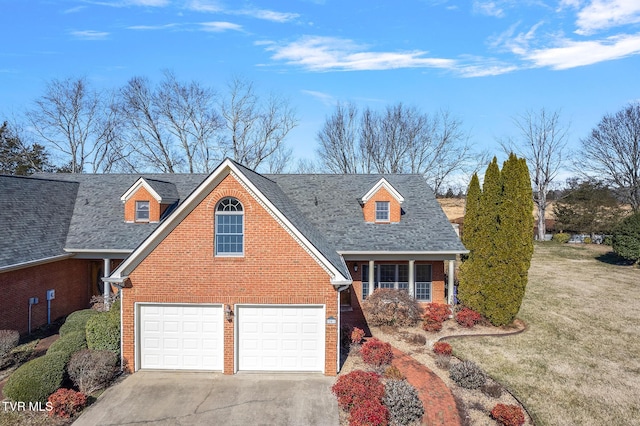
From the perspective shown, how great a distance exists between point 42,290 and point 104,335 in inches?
264

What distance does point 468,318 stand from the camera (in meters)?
15.9

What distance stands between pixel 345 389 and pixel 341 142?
3797cm

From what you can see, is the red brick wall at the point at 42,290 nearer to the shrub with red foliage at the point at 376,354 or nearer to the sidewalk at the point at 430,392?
the shrub with red foliage at the point at 376,354

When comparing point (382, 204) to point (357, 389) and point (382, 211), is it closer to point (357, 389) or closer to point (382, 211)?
point (382, 211)

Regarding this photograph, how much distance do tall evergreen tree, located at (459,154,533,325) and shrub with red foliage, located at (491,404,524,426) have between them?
7766 mm

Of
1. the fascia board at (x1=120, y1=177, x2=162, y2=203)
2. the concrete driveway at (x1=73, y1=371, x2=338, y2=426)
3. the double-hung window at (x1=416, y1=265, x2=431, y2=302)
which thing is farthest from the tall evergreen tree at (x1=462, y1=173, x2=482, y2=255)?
the fascia board at (x1=120, y1=177, x2=162, y2=203)

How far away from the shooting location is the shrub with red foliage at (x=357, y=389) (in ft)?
30.2

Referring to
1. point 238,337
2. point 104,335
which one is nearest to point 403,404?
point 238,337

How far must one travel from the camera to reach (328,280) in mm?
11125

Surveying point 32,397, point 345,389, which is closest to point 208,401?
point 345,389

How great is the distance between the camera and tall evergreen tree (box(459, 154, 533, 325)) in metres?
15.8

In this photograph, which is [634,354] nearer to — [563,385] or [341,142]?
[563,385]

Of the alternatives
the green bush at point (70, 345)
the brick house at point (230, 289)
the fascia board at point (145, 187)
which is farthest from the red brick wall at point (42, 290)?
the brick house at point (230, 289)

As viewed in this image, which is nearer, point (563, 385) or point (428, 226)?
point (563, 385)
